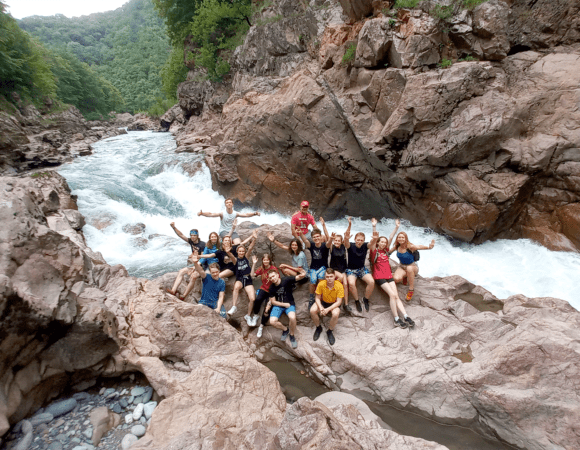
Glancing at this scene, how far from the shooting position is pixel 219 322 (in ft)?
17.6

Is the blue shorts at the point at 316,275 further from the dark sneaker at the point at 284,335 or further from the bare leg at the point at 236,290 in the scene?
the bare leg at the point at 236,290

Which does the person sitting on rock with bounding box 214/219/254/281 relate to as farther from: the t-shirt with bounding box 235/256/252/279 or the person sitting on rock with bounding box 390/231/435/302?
the person sitting on rock with bounding box 390/231/435/302

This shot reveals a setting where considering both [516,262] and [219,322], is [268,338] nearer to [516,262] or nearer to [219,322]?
[219,322]

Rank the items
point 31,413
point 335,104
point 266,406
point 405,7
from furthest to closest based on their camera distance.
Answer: point 335,104
point 405,7
point 266,406
point 31,413

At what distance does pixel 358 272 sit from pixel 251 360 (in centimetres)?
280

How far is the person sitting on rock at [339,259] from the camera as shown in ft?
19.1

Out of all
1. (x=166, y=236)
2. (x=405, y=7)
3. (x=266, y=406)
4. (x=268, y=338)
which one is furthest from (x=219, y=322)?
(x=405, y=7)

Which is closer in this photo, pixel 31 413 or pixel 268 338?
pixel 31 413

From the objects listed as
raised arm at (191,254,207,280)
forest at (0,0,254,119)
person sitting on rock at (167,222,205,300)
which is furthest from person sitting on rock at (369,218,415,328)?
forest at (0,0,254,119)

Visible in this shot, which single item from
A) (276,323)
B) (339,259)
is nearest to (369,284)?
(339,259)

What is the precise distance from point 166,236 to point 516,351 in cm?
1057

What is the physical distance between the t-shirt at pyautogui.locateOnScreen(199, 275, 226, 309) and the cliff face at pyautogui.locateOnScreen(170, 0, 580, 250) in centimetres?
651

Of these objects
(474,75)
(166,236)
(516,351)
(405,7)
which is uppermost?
(405,7)

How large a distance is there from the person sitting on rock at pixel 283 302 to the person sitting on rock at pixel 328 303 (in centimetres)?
41
